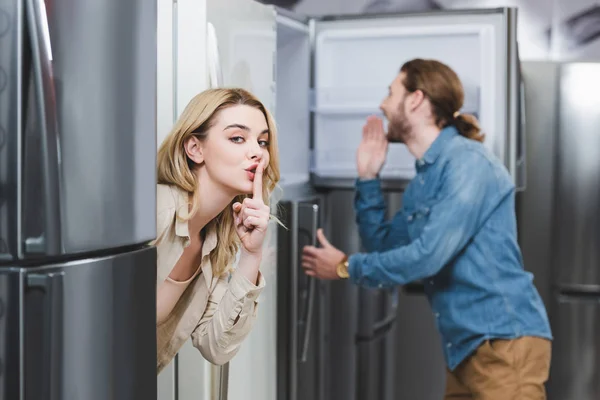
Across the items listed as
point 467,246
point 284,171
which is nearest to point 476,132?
point 467,246

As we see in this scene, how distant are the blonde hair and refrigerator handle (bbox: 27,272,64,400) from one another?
308 mm

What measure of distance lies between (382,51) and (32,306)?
1945 millimetres

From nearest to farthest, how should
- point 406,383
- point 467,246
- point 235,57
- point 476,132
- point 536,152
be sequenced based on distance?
1. point 235,57
2. point 467,246
3. point 476,132
4. point 406,383
5. point 536,152

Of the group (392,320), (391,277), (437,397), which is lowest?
(437,397)

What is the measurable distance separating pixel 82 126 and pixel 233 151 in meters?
0.35

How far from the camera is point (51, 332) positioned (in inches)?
24.6

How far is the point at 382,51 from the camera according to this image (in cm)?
244

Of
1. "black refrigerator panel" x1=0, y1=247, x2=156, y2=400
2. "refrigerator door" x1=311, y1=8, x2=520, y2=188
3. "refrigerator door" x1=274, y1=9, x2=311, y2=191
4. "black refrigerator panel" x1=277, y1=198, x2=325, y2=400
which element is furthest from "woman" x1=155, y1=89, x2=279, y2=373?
"refrigerator door" x1=311, y1=8, x2=520, y2=188

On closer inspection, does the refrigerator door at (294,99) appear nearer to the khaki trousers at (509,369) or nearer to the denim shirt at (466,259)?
the denim shirt at (466,259)

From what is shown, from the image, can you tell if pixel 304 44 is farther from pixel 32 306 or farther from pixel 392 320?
pixel 32 306

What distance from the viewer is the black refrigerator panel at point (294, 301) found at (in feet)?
6.58

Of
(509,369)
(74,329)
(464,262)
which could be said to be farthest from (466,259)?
(74,329)

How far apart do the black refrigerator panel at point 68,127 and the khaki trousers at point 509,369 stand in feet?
4.64

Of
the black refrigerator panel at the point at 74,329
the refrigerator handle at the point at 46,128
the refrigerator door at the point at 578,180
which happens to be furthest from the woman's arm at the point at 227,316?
the refrigerator door at the point at 578,180
